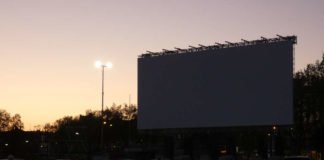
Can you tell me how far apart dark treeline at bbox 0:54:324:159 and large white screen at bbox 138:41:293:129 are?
6.56 m

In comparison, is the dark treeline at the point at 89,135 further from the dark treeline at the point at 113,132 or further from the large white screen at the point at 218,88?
the large white screen at the point at 218,88

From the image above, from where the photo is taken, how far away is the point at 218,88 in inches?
2601

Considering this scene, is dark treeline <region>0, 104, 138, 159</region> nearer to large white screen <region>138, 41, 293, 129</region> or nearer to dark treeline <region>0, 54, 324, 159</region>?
dark treeline <region>0, 54, 324, 159</region>

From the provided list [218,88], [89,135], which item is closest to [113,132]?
[89,135]

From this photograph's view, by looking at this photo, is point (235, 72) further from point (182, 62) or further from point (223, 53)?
point (182, 62)

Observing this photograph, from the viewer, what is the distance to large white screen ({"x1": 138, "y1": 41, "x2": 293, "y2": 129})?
201 ft

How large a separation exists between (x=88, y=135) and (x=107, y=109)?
407 inches

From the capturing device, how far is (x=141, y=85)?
239 feet

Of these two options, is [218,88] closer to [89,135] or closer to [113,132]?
[113,132]

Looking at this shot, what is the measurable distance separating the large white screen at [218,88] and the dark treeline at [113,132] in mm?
6564

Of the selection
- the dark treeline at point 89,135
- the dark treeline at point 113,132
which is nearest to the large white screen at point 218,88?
the dark treeline at point 113,132

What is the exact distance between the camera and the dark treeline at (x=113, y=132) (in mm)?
82562

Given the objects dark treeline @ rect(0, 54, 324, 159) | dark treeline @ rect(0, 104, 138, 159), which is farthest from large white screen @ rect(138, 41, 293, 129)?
dark treeline @ rect(0, 104, 138, 159)

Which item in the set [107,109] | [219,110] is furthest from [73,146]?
[219,110]
